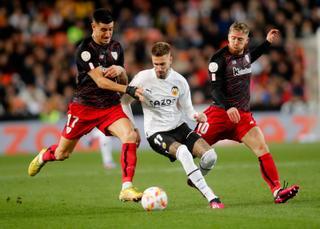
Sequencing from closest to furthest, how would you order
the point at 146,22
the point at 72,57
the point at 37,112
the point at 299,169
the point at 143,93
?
1. the point at 143,93
2. the point at 299,169
3. the point at 37,112
4. the point at 72,57
5. the point at 146,22

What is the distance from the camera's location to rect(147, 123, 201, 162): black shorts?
990 centimetres

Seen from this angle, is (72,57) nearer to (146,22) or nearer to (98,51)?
(146,22)

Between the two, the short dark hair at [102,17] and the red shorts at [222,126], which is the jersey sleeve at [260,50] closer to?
the red shorts at [222,126]

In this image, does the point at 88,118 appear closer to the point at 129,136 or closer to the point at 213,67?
the point at 129,136

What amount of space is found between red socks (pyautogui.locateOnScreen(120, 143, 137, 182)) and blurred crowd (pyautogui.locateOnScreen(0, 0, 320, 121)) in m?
11.5

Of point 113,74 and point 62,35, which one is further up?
point 62,35

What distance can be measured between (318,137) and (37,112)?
25.8ft

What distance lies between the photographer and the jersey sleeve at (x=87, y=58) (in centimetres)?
1036

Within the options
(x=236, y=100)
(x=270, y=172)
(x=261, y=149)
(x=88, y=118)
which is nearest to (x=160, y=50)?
(x=236, y=100)

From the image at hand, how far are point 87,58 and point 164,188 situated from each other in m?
2.84

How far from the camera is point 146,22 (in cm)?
2516

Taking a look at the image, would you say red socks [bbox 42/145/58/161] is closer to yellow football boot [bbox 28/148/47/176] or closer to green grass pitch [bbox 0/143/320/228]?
yellow football boot [bbox 28/148/47/176]

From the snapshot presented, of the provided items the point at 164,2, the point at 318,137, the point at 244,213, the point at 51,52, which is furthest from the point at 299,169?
the point at 164,2

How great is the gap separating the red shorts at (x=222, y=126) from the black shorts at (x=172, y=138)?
25.1 inches
